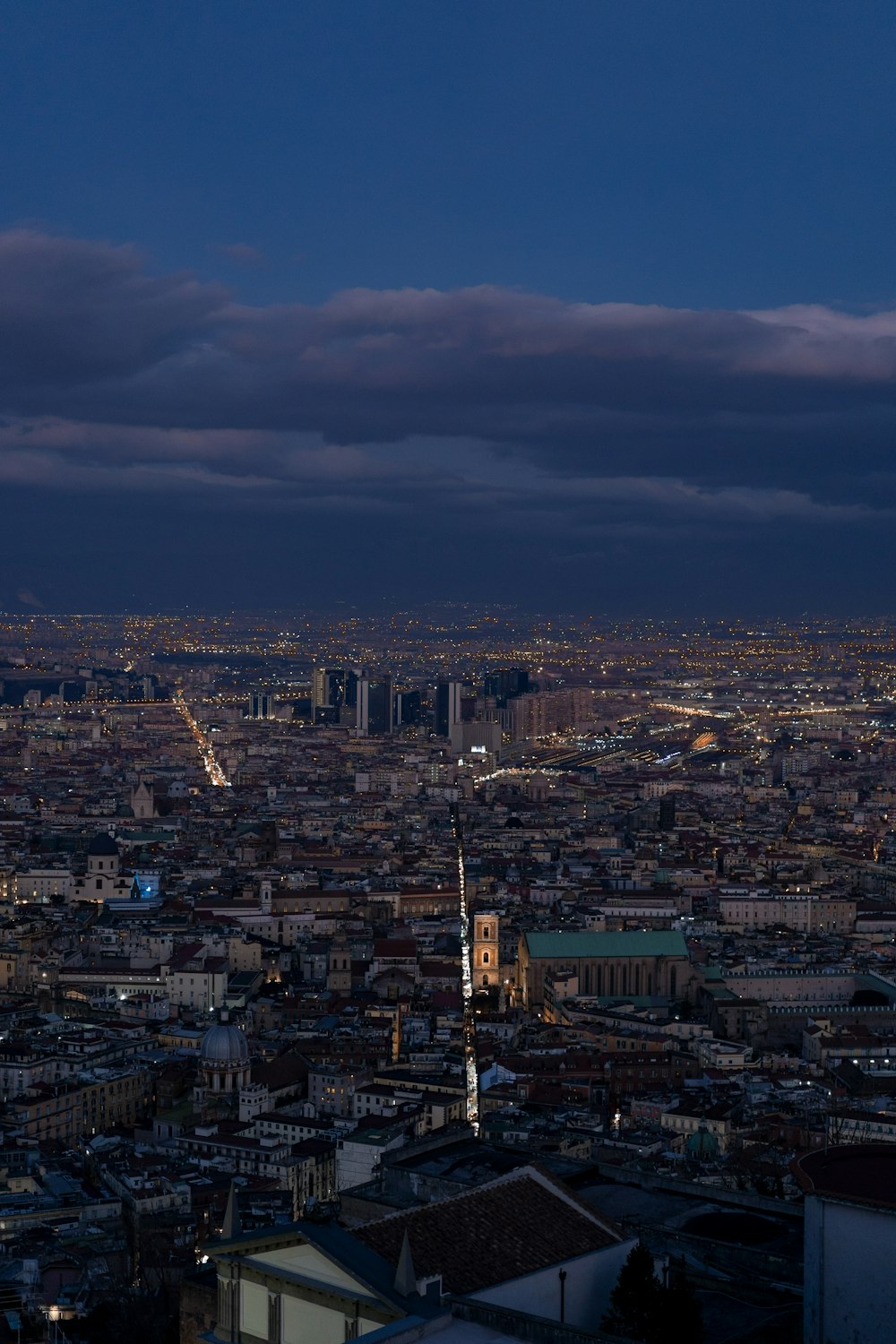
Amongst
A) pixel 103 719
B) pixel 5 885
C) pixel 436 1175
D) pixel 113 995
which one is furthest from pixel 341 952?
pixel 103 719

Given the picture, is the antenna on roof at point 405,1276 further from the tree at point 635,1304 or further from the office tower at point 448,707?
the office tower at point 448,707

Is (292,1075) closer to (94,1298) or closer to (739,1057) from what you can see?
(739,1057)

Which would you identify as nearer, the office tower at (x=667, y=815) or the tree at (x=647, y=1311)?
the tree at (x=647, y=1311)

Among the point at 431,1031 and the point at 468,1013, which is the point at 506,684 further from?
the point at 431,1031

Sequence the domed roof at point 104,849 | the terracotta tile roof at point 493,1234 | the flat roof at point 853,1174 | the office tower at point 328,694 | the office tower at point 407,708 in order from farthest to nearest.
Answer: the office tower at point 328,694 → the office tower at point 407,708 → the domed roof at point 104,849 → the flat roof at point 853,1174 → the terracotta tile roof at point 493,1234

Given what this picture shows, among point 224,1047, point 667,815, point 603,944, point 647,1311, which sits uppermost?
point 647,1311

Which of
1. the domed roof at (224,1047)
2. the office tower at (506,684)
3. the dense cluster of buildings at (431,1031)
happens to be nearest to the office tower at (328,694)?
the office tower at (506,684)

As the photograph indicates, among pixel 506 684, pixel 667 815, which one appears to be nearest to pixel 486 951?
pixel 667 815

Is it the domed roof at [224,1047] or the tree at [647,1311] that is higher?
the tree at [647,1311]
